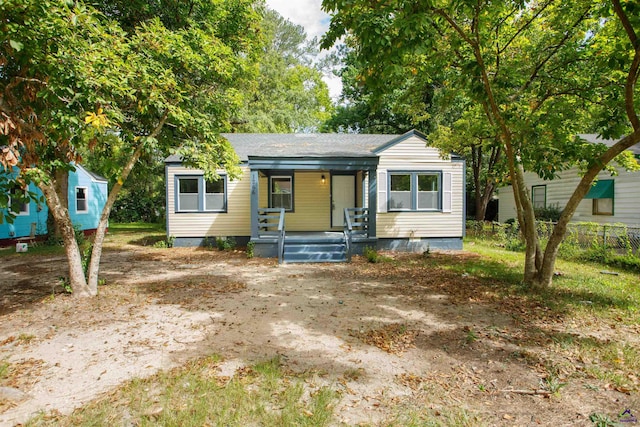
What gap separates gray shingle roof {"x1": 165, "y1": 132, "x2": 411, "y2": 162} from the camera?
35.6ft

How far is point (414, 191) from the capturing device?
39.5ft

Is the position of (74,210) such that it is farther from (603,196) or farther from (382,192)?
(603,196)

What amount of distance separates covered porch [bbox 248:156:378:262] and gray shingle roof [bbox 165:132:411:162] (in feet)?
1.19

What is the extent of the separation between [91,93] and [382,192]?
9.22 m

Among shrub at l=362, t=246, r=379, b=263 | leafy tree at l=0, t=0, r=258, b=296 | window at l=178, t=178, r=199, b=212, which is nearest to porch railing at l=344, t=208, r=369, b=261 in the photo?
shrub at l=362, t=246, r=379, b=263

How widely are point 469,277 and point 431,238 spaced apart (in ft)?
14.9

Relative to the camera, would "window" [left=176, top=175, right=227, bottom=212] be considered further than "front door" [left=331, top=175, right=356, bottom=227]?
No

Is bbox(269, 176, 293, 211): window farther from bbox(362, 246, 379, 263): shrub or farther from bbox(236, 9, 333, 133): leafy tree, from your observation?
bbox(236, 9, 333, 133): leafy tree

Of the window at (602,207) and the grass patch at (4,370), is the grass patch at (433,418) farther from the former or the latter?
the window at (602,207)

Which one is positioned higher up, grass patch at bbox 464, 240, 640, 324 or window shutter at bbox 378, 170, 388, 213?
window shutter at bbox 378, 170, 388, 213

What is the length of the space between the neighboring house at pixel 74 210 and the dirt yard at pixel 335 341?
24.0 ft

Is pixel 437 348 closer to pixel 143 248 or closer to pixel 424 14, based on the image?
pixel 424 14

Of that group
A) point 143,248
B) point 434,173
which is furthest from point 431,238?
point 143,248

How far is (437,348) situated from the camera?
4047 mm
